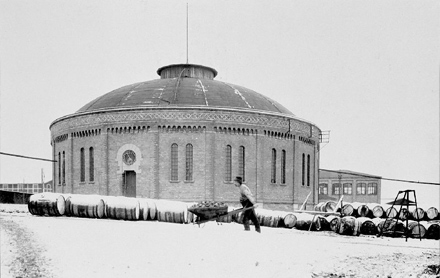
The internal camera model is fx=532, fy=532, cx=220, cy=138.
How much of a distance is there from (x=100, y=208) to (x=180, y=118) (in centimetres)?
1337

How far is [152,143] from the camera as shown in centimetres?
3328

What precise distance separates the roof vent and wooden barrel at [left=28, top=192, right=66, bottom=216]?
21559mm

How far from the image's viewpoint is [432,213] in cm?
2767

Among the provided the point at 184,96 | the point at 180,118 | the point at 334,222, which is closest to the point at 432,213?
the point at 334,222

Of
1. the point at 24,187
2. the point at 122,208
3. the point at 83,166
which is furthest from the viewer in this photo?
the point at 24,187

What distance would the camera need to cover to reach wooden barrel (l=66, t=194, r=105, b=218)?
819 inches

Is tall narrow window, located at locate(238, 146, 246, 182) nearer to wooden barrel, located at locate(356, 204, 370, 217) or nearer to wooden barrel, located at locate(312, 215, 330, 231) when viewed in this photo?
wooden barrel, located at locate(356, 204, 370, 217)

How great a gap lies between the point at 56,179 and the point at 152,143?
416 inches

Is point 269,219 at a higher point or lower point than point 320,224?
higher

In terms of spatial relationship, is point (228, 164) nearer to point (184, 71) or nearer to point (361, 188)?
point (184, 71)

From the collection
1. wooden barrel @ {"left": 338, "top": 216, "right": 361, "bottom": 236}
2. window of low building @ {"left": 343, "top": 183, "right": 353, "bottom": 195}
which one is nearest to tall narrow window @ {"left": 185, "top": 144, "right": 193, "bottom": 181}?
wooden barrel @ {"left": 338, "top": 216, "right": 361, "bottom": 236}

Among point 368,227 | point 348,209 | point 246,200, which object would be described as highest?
point 246,200

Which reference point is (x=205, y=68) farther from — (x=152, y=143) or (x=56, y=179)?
(x=56, y=179)

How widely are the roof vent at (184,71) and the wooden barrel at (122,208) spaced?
68.4ft
